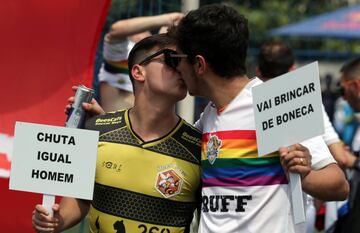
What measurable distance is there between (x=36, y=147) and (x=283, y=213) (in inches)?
38.6

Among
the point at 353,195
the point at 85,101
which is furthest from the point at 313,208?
the point at 85,101

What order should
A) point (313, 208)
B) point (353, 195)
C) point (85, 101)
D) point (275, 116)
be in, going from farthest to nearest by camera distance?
point (313, 208) < point (353, 195) < point (85, 101) < point (275, 116)

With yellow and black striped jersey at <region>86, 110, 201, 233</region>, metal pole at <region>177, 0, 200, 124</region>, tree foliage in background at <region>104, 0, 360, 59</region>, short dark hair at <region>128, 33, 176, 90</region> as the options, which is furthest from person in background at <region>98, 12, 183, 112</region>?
tree foliage in background at <region>104, 0, 360, 59</region>

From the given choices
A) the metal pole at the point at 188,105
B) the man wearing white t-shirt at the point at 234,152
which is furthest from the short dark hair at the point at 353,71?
the man wearing white t-shirt at the point at 234,152

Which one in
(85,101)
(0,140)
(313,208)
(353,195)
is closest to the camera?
(85,101)

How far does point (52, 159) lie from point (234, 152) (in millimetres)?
705

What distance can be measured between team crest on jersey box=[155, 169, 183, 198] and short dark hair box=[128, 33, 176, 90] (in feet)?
1.65

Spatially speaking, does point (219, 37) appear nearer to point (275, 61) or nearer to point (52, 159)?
point (52, 159)

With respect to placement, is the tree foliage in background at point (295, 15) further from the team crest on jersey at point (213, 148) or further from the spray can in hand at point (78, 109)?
the team crest on jersey at point (213, 148)

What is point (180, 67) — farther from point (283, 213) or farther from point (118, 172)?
point (283, 213)

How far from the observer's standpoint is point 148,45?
3.66m

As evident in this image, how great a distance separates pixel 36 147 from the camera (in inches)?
131

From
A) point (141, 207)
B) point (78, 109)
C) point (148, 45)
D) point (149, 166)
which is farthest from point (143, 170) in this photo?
point (148, 45)

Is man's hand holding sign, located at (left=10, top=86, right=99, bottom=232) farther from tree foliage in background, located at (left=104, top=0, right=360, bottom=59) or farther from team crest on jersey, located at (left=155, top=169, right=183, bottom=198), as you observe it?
tree foliage in background, located at (left=104, top=0, right=360, bottom=59)
